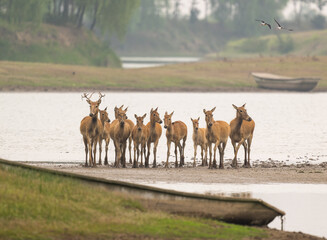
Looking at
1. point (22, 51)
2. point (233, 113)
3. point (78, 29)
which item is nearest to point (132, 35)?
point (78, 29)

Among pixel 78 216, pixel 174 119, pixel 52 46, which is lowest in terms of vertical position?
pixel 78 216

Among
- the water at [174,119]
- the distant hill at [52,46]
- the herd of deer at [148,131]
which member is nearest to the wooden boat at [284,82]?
the water at [174,119]

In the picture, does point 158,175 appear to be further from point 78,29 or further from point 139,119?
point 78,29

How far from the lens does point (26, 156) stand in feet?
108

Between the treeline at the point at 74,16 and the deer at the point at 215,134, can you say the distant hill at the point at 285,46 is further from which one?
the deer at the point at 215,134

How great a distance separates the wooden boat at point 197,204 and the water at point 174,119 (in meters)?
15.2

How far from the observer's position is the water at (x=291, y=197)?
729 inches

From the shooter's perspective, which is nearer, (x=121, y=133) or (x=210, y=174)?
(x=210, y=174)

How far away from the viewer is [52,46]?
3748 inches

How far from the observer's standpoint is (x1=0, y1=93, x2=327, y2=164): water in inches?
1398

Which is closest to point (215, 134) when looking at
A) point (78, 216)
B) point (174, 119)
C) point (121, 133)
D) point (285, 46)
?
point (121, 133)

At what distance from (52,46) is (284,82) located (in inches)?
944

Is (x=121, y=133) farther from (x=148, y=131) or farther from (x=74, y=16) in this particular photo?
(x=74, y=16)

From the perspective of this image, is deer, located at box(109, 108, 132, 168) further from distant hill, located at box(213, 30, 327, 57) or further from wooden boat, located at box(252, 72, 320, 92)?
distant hill, located at box(213, 30, 327, 57)
